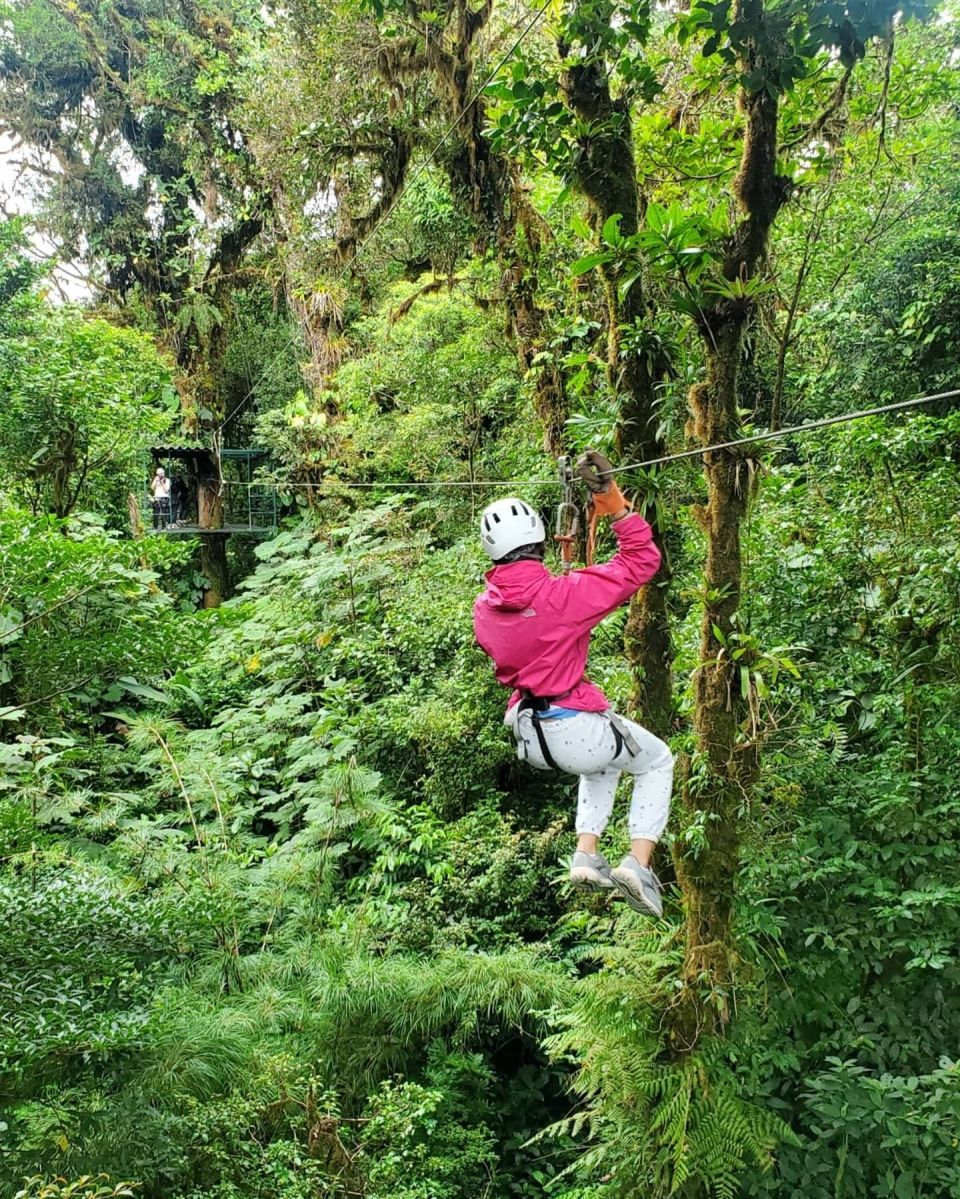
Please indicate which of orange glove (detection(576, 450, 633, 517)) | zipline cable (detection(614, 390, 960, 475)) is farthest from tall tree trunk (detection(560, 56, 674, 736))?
orange glove (detection(576, 450, 633, 517))

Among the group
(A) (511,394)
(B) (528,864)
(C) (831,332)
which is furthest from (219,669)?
(C) (831,332)

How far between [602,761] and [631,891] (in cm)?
38

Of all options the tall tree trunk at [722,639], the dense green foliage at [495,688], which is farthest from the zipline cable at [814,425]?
the dense green foliage at [495,688]

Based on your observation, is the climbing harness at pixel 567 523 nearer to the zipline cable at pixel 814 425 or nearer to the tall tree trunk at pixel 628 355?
the zipline cable at pixel 814 425

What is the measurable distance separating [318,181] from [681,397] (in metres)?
6.33

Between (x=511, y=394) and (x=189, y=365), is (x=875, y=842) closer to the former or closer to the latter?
(x=511, y=394)

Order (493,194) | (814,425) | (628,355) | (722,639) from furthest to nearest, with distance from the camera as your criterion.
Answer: (493,194)
(628,355)
(722,639)
(814,425)

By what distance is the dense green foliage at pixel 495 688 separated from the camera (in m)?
3.15

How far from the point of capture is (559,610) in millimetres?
2438

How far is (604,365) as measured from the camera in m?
3.43

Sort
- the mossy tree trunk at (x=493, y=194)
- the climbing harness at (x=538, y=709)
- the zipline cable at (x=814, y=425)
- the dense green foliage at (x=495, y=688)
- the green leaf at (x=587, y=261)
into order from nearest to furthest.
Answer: the zipline cable at (x=814, y=425)
the climbing harness at (x=538, y=709)
the green leaf at (x=587, y=261)
the dense green foliage at (x=495, y=688)
the mossy tree trunk at (x=493, y=194)

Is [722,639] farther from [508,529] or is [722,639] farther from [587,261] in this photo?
[587,261]

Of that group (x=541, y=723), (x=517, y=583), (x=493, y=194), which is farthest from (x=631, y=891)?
(x=493, y=194)

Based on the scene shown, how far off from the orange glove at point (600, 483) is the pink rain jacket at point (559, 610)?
6cm
